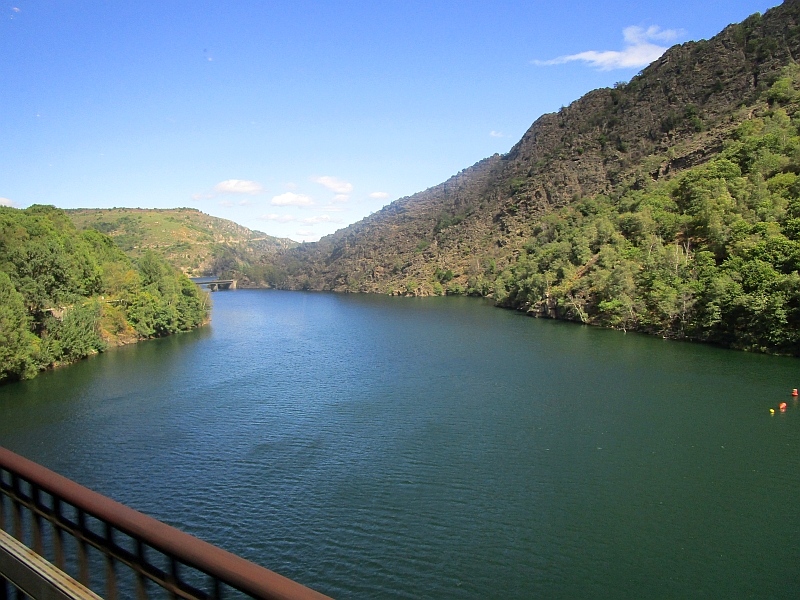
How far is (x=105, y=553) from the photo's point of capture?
162 inches

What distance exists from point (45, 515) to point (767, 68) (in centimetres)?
13261

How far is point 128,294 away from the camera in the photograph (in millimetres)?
64125

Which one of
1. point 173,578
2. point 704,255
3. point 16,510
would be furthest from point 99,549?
point 704,255

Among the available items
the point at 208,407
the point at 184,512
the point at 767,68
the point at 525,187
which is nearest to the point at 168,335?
the point at 208,407

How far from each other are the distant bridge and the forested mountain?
580 inches

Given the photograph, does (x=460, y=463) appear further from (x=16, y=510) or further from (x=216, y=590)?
(x=216, y=590)

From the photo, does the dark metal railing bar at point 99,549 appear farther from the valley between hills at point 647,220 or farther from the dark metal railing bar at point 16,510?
the valley between hills at point 647,220

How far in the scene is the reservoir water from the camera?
17234mm

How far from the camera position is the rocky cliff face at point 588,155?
10844cm

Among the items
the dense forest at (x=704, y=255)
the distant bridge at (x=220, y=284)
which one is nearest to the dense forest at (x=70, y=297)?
the dense forest at (x=704, y=255)

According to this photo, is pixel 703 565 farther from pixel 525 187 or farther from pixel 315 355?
pixel 525 187

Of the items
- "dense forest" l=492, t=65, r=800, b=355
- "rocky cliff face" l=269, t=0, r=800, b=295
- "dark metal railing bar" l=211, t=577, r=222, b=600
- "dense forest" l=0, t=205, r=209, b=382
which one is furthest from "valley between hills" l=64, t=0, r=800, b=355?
"dark metal railing bar" l=211, t=577, r=222, b=600

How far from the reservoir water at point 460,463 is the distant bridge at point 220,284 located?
118053 mm

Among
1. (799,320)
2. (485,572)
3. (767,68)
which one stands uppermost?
(767,68)
